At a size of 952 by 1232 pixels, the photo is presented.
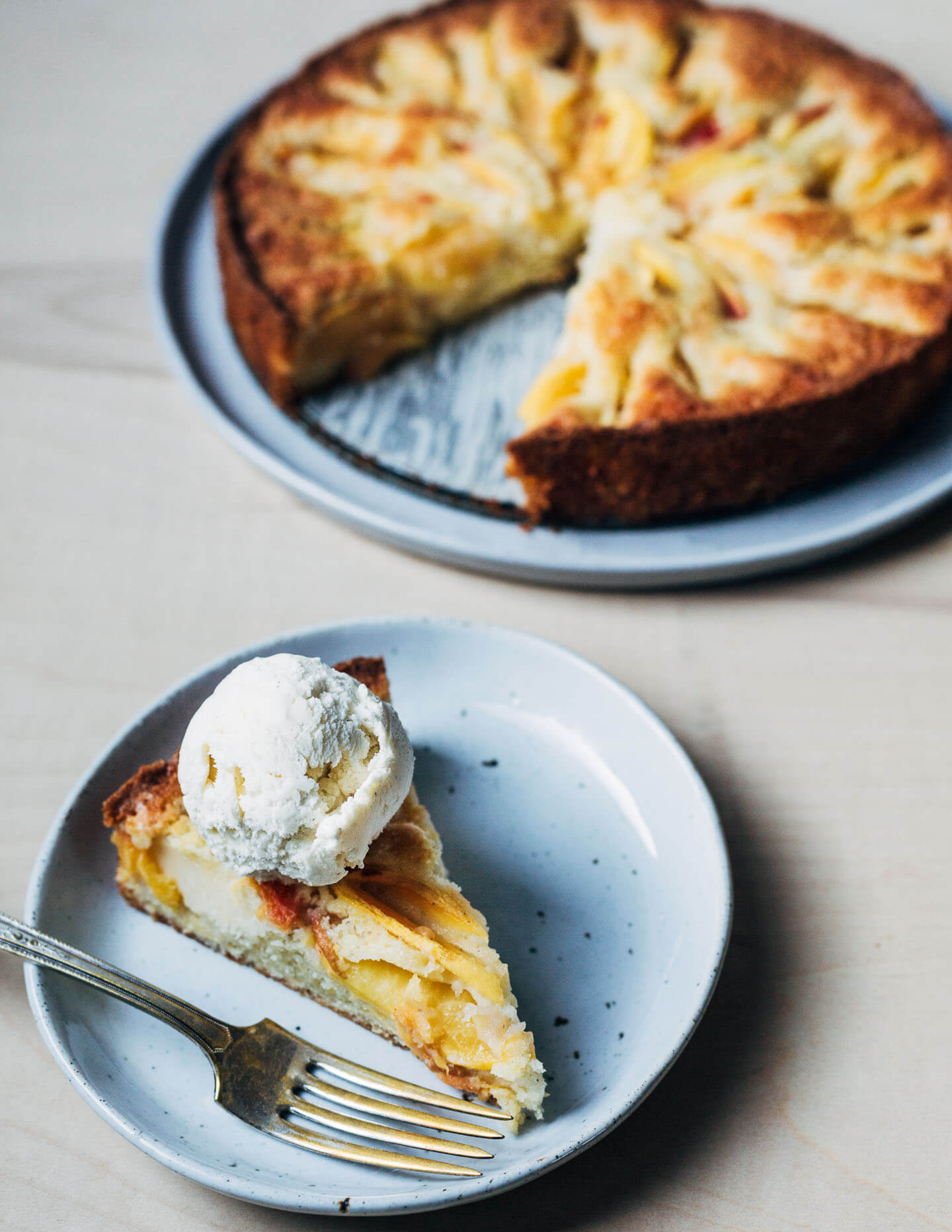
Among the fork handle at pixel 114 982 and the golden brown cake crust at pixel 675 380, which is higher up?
the golden brown cake crust at pixel 675 380

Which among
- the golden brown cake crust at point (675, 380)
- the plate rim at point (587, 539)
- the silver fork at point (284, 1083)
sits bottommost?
the silver fork at point (284, 1083)

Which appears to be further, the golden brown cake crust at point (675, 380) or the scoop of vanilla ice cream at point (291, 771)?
the golden brown cake crust at point (675, 380)

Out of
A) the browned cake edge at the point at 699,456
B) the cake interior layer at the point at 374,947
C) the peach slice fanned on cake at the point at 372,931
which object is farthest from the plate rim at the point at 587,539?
the cake interior layer at the point at 374,947

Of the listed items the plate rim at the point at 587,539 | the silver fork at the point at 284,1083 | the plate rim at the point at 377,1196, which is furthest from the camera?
the plate rim at the point at 587,539

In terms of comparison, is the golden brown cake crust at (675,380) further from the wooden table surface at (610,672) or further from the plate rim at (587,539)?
the wooden table surface at (610,672)

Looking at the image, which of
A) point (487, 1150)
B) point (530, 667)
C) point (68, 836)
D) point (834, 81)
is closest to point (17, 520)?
point (68, 836)

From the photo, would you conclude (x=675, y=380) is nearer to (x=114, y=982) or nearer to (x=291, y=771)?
(x=291, y=771)

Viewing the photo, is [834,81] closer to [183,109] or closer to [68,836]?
[183,109]
